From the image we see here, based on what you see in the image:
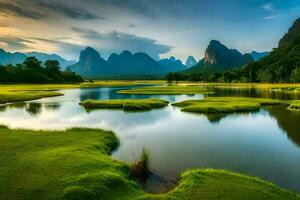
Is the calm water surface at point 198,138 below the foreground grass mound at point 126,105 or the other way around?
below

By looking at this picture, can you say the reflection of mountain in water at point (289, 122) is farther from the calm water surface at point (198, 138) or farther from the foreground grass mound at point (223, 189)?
the foreground grass mound at point (223, 189)

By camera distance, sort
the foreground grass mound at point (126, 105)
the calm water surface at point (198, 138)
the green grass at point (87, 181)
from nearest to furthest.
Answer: the green grass at point (87, 181) → the calm water surface at point (198, 138) → the foreground grass mound at point (126, 105)

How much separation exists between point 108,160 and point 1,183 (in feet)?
24.3

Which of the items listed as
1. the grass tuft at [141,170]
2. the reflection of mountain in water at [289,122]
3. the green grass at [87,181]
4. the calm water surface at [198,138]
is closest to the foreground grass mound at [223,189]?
the green grass at [87,181]

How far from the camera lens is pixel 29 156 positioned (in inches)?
829

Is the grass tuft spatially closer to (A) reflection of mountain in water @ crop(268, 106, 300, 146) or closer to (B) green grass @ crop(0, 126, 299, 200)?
(B) green grass @ crop(0, 126, 299, 200)

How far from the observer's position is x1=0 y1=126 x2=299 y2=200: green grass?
51.2 ft

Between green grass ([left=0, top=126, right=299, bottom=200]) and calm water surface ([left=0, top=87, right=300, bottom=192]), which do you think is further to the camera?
calm water surface ([left=0, top=87, right=300, bottom=192])

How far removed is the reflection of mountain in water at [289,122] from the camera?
35.1 m

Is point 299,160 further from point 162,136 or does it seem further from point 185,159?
point 162,136

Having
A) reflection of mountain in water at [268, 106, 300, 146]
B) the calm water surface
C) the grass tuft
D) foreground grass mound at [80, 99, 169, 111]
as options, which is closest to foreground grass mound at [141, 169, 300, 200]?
the calm water surface

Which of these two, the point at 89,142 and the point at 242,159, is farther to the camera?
the point at 89,142

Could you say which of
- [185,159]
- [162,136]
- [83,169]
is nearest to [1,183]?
[83,169]

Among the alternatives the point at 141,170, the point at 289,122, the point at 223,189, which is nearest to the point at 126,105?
the point at 289,122
